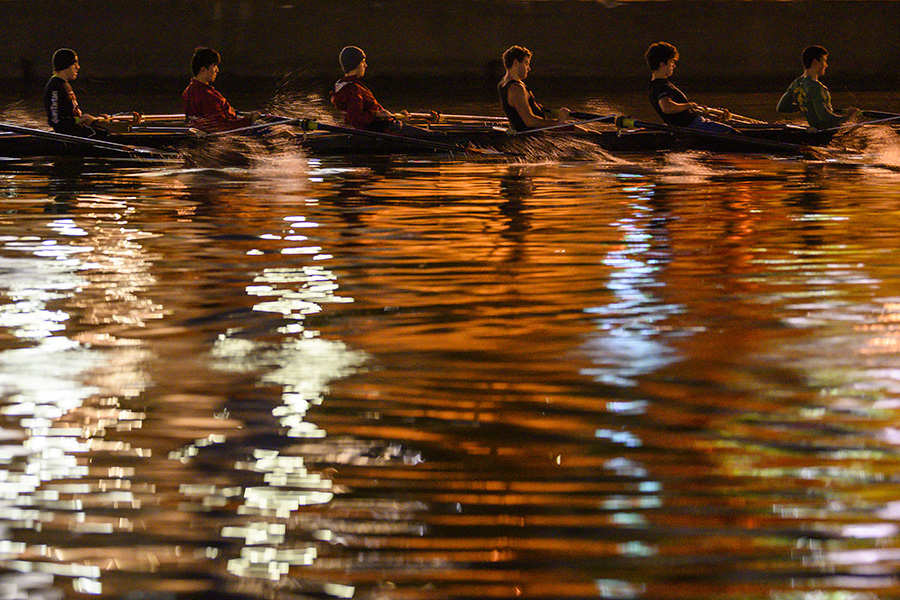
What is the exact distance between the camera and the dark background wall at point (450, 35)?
82.6ft

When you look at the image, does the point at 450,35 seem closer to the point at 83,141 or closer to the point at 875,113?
the point at 875,113

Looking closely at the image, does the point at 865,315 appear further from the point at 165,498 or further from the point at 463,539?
the point at 165,498

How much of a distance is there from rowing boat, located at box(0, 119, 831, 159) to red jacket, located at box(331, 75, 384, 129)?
17 cm

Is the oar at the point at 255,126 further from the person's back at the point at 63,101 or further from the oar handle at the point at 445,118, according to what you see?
the oar handle at the point at 445,118

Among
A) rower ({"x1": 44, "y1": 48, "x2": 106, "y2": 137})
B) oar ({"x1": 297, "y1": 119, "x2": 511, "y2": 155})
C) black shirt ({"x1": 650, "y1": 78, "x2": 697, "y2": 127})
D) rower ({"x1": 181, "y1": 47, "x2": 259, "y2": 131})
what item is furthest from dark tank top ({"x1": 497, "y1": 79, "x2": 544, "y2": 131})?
rower ({"x1": 44, "y1": 48, "x2": 106, "y2": 137})

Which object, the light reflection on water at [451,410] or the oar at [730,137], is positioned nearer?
the light reflection on water at [451,410]

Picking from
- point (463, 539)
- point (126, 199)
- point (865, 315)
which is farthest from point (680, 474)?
point (126, 199)

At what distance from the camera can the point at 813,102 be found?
43.3 feet

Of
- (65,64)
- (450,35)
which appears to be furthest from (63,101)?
(450,35)

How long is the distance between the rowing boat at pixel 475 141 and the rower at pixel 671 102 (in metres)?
0.13

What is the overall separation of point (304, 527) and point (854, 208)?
7344mm

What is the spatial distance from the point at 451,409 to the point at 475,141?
29.7 feet

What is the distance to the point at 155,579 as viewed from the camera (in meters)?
2.97

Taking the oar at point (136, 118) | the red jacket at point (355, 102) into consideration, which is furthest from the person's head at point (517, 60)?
the oar at point (136, 118)
